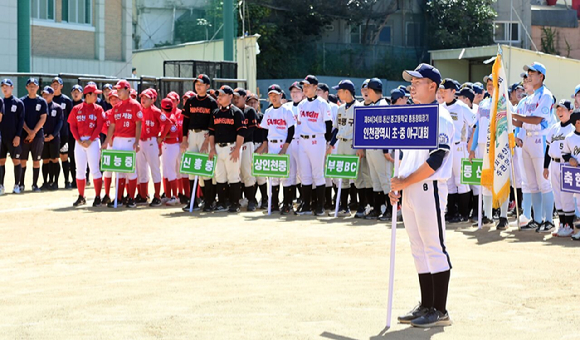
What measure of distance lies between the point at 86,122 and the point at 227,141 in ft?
9.56

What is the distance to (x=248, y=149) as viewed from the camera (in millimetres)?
16609

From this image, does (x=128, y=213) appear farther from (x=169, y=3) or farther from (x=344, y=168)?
(x=169, y=3)

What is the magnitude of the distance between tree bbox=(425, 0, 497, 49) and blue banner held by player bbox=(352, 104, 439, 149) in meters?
42.3

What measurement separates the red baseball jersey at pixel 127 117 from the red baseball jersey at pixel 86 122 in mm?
339

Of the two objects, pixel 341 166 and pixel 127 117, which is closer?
pixel 341 166

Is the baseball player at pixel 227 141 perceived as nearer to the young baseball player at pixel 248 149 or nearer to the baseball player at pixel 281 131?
the young baseball player at pixel 248 149

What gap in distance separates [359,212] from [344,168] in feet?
2.85

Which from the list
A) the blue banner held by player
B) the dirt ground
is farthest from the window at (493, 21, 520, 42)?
the blue banner held by player

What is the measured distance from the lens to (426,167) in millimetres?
6953

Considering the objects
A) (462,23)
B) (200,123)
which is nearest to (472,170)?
(200,123)

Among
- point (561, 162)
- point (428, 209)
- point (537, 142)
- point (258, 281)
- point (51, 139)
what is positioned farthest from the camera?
point (51, 139)

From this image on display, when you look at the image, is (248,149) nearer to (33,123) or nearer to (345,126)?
(345,126)

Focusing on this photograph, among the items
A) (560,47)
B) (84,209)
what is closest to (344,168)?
(84,209)

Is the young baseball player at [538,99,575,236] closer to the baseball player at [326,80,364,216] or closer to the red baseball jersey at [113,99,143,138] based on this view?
the baseball player at [326,80,364,216]
